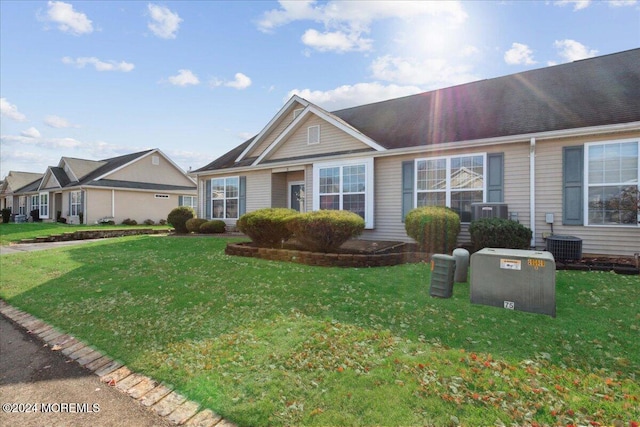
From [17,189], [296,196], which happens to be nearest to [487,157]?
[296,196]

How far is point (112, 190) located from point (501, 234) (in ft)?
87.2

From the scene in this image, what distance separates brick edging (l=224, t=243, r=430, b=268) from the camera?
756 cm

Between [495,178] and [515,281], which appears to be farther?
[495,178]

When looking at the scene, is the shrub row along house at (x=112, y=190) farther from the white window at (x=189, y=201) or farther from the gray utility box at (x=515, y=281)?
the gray utility box at (x=515, y=281)

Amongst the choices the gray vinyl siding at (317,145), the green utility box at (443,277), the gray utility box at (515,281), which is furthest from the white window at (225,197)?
the gray utility box at (515,281)

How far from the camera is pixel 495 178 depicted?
930cm

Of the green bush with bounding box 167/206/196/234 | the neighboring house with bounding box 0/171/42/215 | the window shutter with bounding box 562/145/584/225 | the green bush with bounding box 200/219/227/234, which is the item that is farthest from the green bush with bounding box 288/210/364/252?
the neighboring house with bounding box 0/171/42/215

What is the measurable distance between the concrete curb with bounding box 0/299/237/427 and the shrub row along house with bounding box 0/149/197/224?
23086 millimetres

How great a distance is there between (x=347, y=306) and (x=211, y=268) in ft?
12.9

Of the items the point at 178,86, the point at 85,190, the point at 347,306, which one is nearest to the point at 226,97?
the point at 178,86

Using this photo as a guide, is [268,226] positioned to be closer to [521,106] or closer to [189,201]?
[521,106]

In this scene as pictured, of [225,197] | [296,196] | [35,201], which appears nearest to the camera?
[296,196]

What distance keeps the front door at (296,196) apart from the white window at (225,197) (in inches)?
107

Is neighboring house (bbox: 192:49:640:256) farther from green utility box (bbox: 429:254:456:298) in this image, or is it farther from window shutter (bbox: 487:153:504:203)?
green utility box (bbox: 429:254:456:298)
